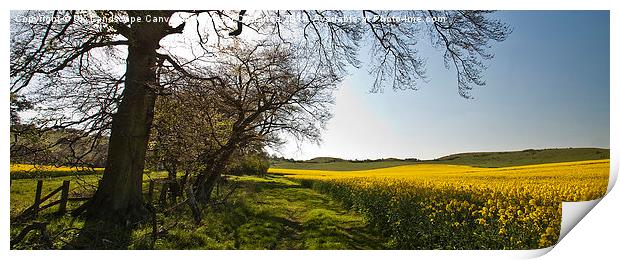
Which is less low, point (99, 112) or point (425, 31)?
point (425, 31)

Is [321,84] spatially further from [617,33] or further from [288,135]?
[617,33]

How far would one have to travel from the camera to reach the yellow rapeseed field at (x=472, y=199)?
15.8ft

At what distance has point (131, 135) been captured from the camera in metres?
5.71

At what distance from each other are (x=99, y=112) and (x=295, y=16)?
2529 millimetres

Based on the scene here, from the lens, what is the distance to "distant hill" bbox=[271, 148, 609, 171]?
5.24 meters

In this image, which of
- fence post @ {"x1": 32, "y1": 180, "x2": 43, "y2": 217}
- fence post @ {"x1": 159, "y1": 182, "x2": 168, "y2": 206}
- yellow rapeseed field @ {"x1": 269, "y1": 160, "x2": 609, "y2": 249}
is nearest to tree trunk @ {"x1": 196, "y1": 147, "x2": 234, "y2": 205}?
fence post @ {"x1": 159, "y1": 182, "x2": 168, "y2": 206}

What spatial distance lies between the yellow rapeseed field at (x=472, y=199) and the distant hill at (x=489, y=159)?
74mm

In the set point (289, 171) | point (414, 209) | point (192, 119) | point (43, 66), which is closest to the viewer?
point (43, 66)

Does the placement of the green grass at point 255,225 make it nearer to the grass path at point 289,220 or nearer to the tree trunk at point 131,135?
the grass path at point 289,220

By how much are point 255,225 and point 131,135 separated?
6.18 feet

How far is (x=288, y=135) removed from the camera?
6.14m

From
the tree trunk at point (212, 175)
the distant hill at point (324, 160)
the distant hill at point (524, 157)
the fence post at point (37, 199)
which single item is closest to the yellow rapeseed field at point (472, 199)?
the distant hill at point (524, 157)

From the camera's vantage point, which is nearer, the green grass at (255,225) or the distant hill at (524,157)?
the green grass at (255,225)
